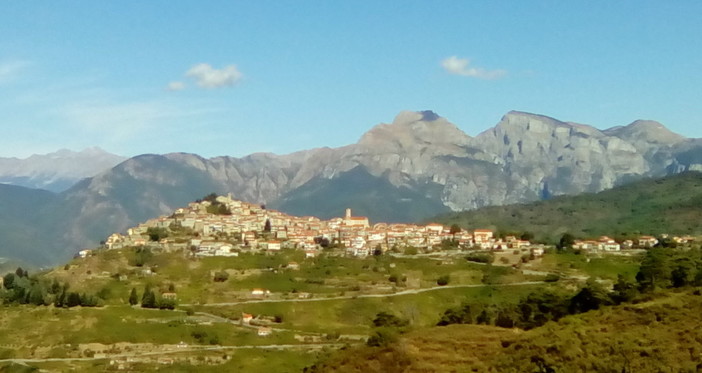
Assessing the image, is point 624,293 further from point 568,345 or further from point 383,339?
point 568,345

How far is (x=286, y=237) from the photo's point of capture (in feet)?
500

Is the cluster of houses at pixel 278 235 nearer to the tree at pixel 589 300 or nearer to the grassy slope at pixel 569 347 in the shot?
the tree at pixel 589 300

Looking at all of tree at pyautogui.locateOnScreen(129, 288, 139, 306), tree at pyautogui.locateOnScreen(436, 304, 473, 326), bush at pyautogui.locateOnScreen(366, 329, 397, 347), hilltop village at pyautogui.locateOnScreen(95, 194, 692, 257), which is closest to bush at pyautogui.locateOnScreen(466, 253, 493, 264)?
hilltop village at pyautogui.locateOnScreen(95, 194, 692, 257)

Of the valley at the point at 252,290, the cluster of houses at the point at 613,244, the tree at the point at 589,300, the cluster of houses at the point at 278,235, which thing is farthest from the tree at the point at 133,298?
the cluster of houses at the point at 613,244

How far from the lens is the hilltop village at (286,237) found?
138m

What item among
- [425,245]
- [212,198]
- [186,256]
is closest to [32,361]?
A: [186,256]

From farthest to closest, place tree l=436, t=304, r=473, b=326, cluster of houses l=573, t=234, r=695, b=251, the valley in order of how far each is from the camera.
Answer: cluster of houses l=573, t=234, r=695, b=251, the valley, tree l=436, t=304, r=473, b=326

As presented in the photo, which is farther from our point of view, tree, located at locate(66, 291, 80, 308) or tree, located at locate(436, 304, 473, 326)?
tree, located at locate(66, 291, 80, 308)

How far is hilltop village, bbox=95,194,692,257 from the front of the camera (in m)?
138

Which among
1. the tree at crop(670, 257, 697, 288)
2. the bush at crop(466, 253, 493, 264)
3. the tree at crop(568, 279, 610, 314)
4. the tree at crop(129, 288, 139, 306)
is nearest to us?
the tree at crop(568, 279, 610, 314)

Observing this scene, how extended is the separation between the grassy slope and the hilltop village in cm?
8215

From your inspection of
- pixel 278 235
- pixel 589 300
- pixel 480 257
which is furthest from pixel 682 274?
pixel 278 235

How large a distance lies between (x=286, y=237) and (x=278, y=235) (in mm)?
4569

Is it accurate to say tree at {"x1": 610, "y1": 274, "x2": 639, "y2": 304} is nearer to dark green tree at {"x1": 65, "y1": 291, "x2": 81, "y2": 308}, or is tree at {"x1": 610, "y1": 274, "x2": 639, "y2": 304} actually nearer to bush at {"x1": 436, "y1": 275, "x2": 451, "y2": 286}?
bush at {"x1": 436, "y1": 275, "x2": 451, "y2": 286}
